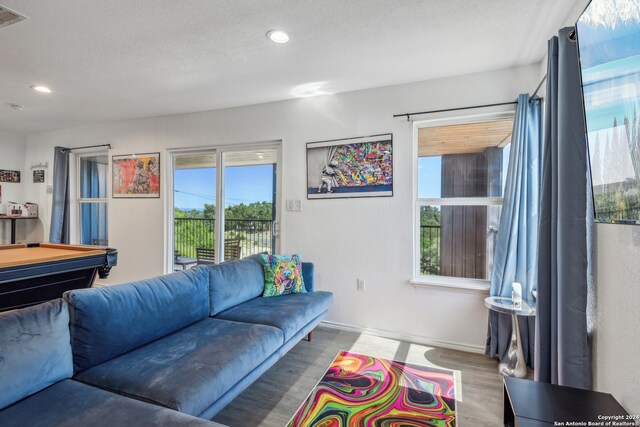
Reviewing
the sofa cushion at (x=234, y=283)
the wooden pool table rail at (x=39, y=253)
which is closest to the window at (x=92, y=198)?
the wooden pool table rail at (x=39, y=253)

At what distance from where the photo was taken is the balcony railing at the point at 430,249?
121 inches

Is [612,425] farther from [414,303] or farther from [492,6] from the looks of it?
[492,6]

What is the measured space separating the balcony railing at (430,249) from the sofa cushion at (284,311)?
107 cm

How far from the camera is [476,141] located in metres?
2.96

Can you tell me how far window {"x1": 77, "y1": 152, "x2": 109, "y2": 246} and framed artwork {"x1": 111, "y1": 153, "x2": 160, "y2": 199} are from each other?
1.49 ft

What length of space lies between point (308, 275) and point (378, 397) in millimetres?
1281

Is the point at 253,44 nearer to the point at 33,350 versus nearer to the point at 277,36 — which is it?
the point at 277,36

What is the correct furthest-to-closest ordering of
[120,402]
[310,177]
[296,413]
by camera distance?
[310,177]
[296,413]
[120,402]

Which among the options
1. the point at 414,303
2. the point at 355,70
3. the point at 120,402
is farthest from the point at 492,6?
the point at 120,402

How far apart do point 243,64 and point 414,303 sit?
272 cm

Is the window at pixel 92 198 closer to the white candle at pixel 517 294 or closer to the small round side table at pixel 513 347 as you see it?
the small round side table at pixel 513 347

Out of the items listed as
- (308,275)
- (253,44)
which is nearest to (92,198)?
(308,275)

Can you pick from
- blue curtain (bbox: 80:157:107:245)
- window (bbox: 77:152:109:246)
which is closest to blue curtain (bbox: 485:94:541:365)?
window (bbox: 77:152:109:246)

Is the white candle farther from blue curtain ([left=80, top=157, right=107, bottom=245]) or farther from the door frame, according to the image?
blue curtain ([left=80, top=157, right=107, bottom=245])
